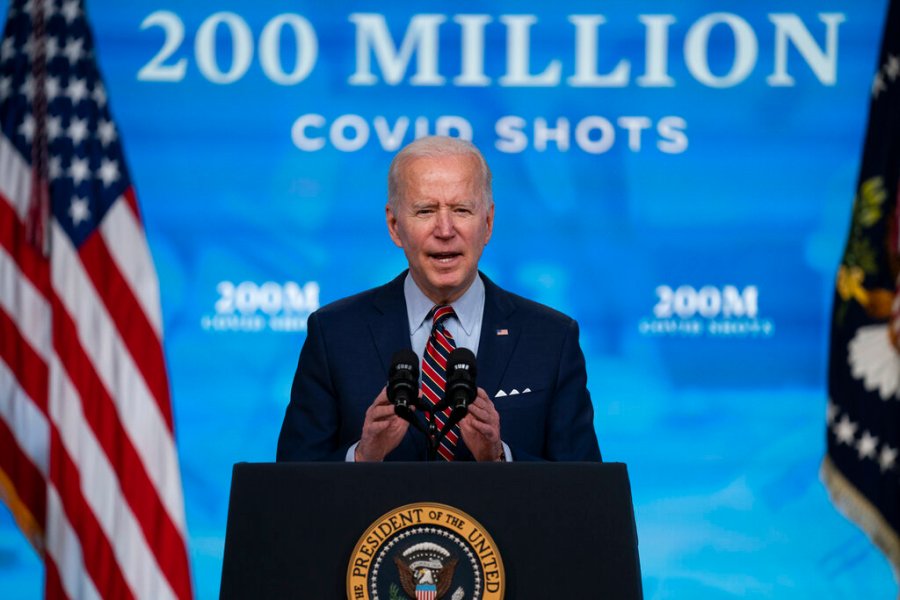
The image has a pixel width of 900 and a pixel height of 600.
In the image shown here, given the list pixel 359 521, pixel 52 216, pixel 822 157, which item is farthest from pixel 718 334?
pixel 359 521

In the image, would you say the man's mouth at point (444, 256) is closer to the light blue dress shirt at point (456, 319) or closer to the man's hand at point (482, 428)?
the light blue dress shirt at point (456, 319)

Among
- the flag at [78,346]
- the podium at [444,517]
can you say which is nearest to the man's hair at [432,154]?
the podium at [444,517]

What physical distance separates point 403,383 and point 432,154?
0.62 metres

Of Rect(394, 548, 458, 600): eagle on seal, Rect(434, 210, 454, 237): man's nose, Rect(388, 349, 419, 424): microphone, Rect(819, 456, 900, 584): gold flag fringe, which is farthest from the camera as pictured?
Rect(819, 456, 900, 584): gold flag fringe

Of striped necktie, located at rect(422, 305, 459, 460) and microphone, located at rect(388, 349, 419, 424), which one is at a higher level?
striped necktie, located at rect(422, 305, 459, 460)

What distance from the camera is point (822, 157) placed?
4.27 metres

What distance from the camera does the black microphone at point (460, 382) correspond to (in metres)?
1.84

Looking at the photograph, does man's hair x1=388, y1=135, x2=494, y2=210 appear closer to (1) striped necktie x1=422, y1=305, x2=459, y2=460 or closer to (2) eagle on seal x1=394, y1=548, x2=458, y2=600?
(1) striped necktie x1=422, y1=305, x2=459, y2=460

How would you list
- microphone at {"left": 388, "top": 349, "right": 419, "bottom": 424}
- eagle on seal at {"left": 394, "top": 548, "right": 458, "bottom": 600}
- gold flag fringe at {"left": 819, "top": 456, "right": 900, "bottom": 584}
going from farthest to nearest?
gold flag fringe at {"left": 819, "top": 456, "right": 900, "bottom": 584} < microphone at {"left": 388, "top": 349, "right": 419, "bottom": 424} < eagle on seal at {"left": 394, "top": 548, "right": 458, "bottom": 600}

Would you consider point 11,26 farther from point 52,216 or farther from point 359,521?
point 359,521

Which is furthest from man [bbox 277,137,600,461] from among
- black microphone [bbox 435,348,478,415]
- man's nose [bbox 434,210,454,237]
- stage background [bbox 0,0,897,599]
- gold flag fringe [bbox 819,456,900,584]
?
gold flag fringe [bbox 819,456,900,584]

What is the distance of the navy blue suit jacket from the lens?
2.32 metres

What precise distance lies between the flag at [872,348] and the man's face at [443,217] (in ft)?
7.63

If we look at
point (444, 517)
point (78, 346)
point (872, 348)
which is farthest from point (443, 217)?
point (872, 348)
